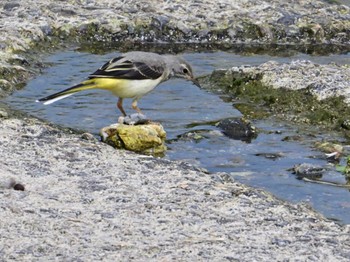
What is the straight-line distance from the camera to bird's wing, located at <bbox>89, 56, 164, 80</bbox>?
11.4 metres

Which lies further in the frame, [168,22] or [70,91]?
[168,22]

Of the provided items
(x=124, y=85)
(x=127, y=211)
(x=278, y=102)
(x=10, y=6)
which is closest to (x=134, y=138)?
(x=124, y=85)

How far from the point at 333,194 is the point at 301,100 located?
3527 mm

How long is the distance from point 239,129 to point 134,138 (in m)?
1.45

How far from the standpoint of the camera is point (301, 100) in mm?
13016

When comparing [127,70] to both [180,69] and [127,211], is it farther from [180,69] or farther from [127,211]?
[127,211]

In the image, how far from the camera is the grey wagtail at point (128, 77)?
11266 millimetres

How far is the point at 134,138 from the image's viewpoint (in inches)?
427

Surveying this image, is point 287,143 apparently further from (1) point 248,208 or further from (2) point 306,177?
(1) point 248,208

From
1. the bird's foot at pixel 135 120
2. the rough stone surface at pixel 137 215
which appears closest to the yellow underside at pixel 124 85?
the bird's foot at pixel 135 120

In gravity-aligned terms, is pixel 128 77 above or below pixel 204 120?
above

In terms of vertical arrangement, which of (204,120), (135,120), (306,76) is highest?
(306,76)

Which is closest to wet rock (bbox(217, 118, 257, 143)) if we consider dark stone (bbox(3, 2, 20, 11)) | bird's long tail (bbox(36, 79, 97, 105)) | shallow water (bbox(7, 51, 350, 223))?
shallow water (bbox(7, 51, 350, 223))

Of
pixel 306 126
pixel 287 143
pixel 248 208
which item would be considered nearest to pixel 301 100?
pixel 306 126
